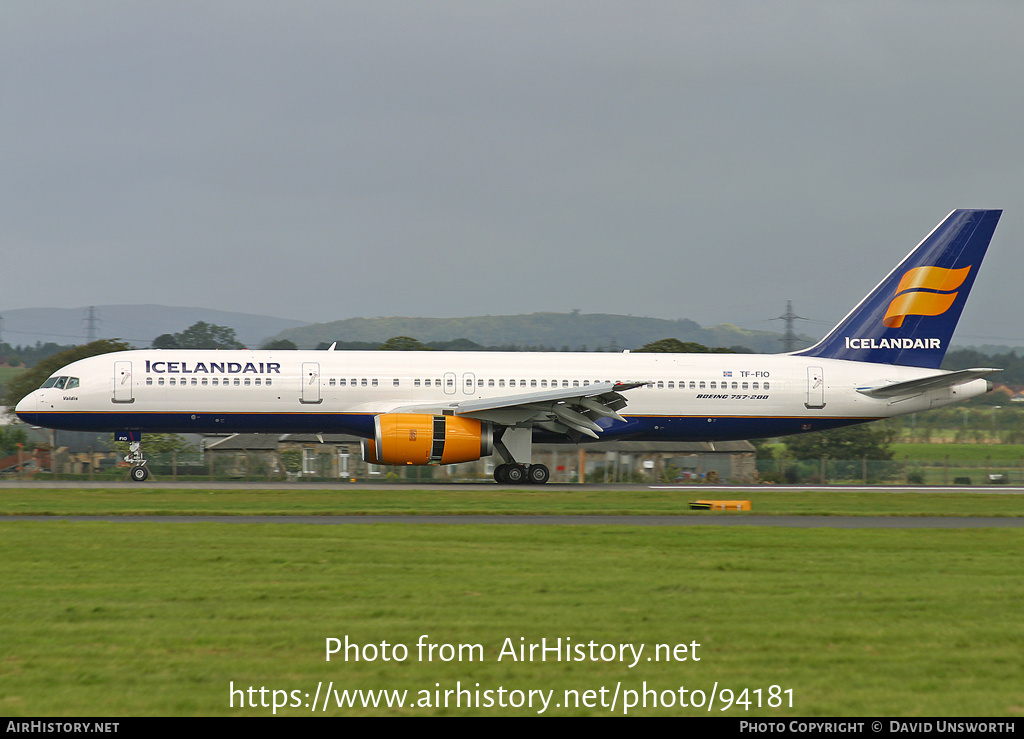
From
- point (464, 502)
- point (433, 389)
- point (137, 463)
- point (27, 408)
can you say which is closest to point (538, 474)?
point (433, 389)

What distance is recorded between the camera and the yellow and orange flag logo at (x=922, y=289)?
3412cm

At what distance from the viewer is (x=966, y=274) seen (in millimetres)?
34344

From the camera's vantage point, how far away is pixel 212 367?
30.2 meters

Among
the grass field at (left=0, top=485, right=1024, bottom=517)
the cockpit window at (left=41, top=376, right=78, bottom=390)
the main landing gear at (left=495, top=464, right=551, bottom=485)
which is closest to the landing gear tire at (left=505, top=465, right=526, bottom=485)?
the main landing gear at (left=495, top=464, right=551, bottom=485)

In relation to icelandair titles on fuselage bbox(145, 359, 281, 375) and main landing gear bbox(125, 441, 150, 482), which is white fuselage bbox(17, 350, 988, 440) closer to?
icelandair titles on fuselage bbox(145, 359, 281, 375)

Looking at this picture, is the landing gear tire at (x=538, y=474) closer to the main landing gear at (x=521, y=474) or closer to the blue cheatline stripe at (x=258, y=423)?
the main landing gear at (x=521, y=474)

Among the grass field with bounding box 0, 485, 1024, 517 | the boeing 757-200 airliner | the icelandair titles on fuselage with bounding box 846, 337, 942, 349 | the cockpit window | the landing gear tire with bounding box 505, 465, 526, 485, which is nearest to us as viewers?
the grass field with bounding box 0, 485, 1024, 517

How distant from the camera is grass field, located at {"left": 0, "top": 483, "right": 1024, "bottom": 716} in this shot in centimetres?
728

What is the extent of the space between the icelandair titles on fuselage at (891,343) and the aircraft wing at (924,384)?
1.87 meters

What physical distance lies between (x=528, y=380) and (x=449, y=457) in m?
4.30

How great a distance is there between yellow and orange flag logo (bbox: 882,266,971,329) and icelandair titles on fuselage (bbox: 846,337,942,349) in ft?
1.92

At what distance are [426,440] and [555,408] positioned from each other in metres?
4.22

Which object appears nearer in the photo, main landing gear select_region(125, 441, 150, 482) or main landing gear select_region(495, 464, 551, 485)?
main landing gear select_region(125, 441, 150, 482)
